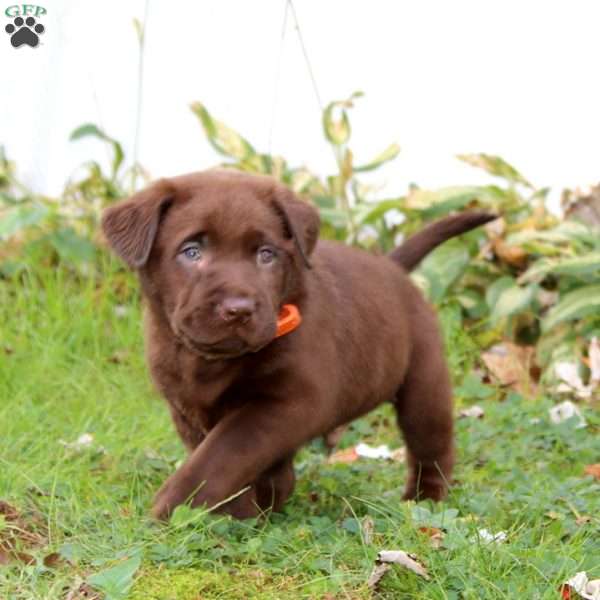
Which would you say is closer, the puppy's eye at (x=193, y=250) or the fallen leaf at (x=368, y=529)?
the fallen leaf at (x=368, y=529)

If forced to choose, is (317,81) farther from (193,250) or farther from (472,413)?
(193,250)

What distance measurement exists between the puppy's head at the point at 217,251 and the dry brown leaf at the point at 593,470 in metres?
1.52

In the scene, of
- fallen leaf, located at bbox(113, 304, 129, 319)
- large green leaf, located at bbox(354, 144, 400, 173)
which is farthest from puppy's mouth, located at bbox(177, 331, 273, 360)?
large green leaf, located at bbox(354, 144, 400, 173)

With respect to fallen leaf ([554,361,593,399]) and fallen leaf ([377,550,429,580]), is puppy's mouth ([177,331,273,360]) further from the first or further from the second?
fallen leaf ([554,361,593,399])

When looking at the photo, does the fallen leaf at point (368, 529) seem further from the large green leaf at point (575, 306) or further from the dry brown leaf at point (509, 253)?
the dry brown leaf at point (509, 253)

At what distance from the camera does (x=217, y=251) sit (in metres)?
3.46

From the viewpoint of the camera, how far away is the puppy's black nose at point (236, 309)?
330cm

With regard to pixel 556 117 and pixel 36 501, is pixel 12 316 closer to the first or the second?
pixel 36 501

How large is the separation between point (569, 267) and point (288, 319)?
2.65 meters

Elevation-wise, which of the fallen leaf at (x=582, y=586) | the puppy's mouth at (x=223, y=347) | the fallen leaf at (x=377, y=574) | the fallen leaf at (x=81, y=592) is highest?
the puppy's mouth at (x=223, y=347)

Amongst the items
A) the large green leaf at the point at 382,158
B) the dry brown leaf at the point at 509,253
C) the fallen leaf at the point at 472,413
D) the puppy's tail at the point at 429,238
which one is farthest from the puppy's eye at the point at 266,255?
the large green leaf at the point at 382,158

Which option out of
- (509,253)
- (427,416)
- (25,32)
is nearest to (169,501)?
Answer: (427,416)

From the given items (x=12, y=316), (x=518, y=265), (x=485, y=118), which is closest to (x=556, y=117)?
(x=485, y=118)

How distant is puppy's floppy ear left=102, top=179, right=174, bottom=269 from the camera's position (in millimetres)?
3529
